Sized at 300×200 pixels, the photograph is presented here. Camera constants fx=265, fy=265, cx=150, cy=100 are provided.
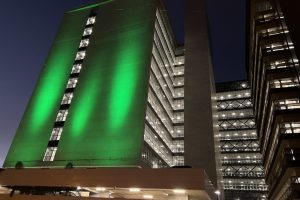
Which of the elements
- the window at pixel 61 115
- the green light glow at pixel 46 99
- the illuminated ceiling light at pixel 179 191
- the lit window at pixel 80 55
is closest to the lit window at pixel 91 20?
the green light glow at pixel 46 99

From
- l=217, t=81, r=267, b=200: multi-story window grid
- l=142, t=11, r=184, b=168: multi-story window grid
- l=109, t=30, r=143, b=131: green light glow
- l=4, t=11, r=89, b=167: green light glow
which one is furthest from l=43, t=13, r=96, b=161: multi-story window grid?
l=217, t=81, r=267, b=200: multi-story window grid

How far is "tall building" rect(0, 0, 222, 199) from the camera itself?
54312 mm

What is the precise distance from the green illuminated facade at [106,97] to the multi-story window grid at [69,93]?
230 mm

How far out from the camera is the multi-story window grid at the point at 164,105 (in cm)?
6049

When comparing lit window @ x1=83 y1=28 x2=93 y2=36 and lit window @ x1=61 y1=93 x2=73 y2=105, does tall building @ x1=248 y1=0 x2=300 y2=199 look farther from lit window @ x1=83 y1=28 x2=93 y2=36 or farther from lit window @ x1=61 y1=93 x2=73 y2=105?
lit window @ x1=61 y1=93 x2=73 y2=105

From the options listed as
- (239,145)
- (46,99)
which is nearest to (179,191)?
(46,99)

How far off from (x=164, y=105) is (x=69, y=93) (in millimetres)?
25881

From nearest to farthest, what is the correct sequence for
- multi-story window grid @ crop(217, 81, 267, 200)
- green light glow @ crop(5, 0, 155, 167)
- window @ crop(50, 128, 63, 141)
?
green light glow @ crop(5, 0, 155, 167) < window @ crop(50, 128, 63, 141) < multi-story window grid @ crop(217, 81, 267, 200)

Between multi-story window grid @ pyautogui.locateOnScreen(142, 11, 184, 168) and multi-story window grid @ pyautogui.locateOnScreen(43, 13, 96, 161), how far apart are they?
2041cm

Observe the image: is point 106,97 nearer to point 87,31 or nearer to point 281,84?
point 87,31

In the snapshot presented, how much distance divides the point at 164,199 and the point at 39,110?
42.2 m

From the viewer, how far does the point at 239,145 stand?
340 feet

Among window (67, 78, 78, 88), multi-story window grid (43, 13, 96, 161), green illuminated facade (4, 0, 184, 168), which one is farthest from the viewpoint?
window (67, 78, 78, 88)

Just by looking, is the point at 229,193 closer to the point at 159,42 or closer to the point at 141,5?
the point at 159,42
